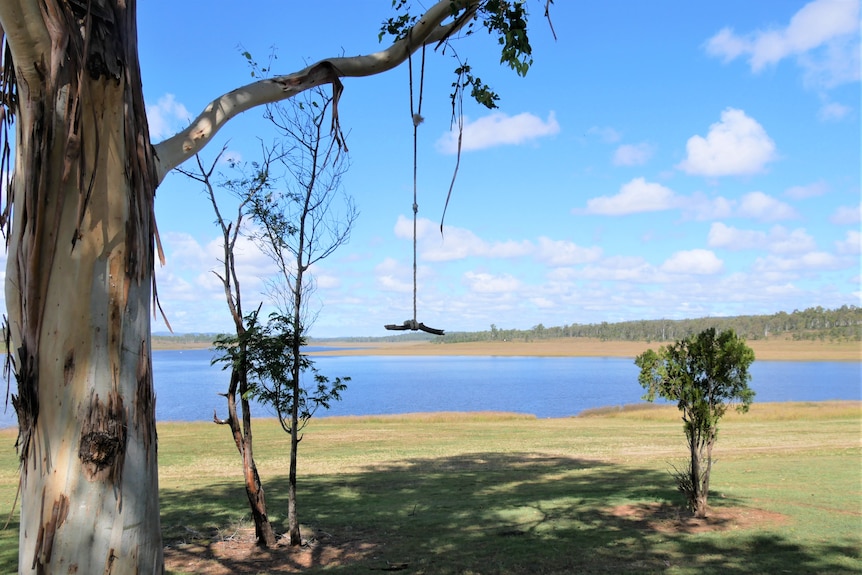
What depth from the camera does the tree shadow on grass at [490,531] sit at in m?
7.47

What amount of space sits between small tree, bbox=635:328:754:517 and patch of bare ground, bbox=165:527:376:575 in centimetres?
462

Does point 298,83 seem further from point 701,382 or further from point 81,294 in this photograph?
point 701,382

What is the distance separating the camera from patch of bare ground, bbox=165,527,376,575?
7.81m

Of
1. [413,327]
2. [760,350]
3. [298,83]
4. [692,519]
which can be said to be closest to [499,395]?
[692,519]

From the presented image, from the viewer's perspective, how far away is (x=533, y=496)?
1195cm

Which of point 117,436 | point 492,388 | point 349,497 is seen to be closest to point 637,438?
point 349,497

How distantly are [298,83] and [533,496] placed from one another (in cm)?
994

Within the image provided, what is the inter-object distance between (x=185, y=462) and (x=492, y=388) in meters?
53.1

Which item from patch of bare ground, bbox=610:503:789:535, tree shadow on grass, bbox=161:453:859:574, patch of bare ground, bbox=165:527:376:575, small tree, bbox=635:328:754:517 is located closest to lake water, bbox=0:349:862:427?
tree shadow on grass, bbox=161:453:859:574

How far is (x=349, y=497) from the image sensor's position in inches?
488

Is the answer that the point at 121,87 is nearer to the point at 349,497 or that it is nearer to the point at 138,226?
the point at 138,226

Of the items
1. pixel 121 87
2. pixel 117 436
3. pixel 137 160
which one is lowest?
pixel 117 436

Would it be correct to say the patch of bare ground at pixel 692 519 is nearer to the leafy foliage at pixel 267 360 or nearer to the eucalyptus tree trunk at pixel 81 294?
the leafy foliage at pixel 267 360

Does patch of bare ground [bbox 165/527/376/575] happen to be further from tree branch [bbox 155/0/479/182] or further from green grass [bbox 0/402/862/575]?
tree branch [bbox 155/0/479/182]
